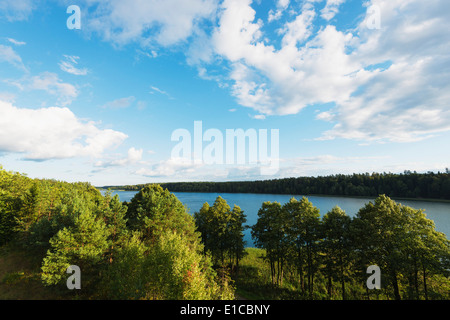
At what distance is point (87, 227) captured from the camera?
63.2 ft

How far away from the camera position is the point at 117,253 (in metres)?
21.5

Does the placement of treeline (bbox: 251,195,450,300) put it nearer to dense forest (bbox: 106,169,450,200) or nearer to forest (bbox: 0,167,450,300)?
forest (bbox: 0,167,450,300)

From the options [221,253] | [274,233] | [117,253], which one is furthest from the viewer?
[221,253]

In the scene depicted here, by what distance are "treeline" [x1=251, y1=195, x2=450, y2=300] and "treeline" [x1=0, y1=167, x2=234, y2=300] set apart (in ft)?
35.0

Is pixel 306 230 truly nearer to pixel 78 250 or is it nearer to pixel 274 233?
pixel 274 233

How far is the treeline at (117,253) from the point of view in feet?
45.4

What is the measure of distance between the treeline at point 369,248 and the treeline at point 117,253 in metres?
10.7

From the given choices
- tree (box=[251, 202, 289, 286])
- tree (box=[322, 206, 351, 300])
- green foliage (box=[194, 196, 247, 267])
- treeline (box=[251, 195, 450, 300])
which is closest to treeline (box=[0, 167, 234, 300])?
green foliage (box=[194, 196, 247, 267])

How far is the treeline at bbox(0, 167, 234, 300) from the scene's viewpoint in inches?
545

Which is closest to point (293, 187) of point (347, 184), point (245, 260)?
point (347, 184)

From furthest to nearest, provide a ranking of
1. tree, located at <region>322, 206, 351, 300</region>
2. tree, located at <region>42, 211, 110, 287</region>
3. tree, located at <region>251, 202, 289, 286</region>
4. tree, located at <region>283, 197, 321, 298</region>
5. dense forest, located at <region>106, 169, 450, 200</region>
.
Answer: dense forest, located at <region>106, 169, 450, 200</region> < tree, located at <region>251, 202, 289, 286</region> < tree, located at <region>283, 197, 321, 298</region> < tree, located at <region>322, 206, 351, 300</region> < tree, located at <region>42, 211, 110, 287</region>

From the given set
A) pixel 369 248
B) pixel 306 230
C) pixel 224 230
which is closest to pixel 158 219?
pixel 224 230

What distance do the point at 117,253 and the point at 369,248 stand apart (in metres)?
28.1
